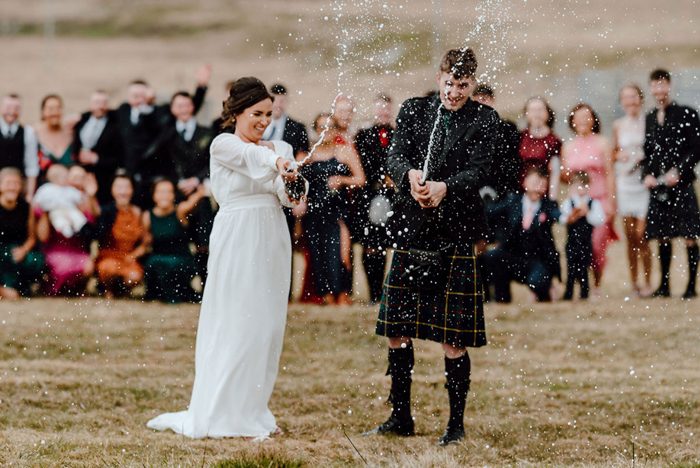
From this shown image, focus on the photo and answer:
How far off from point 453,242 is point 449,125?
60 centimetres

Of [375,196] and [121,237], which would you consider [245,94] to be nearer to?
[375,196]

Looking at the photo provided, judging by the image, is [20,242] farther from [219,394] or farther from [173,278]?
[219,394]

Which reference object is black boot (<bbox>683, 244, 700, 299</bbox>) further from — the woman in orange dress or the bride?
the bride

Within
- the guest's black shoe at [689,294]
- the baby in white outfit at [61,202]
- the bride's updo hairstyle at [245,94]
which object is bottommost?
the guest's black shoe at [689,294]

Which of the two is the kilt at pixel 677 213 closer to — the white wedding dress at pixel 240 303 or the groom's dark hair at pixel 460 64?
the groom's dark hair at pixel 460 64

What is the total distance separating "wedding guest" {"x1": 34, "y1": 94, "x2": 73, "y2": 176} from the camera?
944 centimetres

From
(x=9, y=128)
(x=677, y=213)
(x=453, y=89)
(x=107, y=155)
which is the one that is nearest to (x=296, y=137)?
(x=107, y=155)

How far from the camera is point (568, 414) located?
17.9ft

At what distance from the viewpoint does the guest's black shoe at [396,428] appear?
16.0ft

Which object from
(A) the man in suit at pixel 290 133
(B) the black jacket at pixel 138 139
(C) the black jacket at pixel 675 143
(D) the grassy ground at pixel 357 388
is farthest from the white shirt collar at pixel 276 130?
(C) the black jacket at pixel 675 143

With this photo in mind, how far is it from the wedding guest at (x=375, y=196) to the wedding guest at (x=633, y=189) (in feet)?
8.57

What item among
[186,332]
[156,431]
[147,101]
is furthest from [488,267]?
[156,431]

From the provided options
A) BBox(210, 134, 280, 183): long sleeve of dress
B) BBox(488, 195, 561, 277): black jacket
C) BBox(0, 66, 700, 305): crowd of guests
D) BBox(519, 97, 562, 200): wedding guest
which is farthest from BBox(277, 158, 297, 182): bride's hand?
BBox(519, 97, 562, 200): wedding guest

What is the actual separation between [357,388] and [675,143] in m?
4.66
